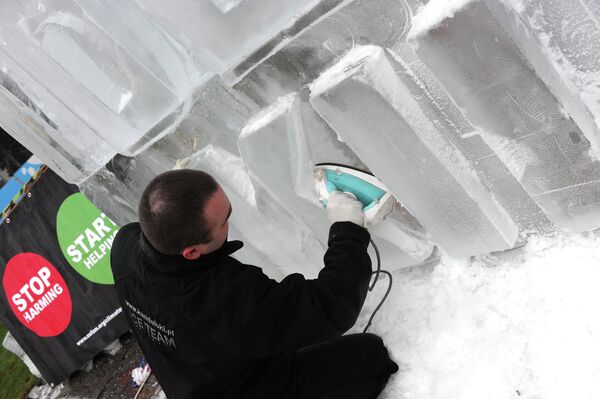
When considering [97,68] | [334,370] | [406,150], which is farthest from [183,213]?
[97,68]

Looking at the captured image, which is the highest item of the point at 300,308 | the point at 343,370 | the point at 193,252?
the point at 193,252

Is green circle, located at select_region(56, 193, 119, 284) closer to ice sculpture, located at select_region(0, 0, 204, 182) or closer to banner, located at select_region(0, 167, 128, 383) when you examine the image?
banner, located at select_region(0, 167, 128, 383)

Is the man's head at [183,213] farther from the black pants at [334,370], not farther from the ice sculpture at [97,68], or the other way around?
the ice sculpture at [97,68]

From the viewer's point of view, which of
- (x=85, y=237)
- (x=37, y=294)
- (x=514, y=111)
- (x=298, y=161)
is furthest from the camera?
(x=37, y=294)

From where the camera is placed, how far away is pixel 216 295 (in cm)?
137

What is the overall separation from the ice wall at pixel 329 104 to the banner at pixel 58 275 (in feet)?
5.74

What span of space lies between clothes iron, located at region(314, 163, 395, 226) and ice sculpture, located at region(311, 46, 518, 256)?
0.07 m

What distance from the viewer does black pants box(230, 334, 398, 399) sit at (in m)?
1.67

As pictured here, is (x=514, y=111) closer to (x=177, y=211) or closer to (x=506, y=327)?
(x=506, y=327)

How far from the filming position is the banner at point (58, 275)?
3.96 meters

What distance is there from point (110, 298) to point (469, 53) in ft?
11.4

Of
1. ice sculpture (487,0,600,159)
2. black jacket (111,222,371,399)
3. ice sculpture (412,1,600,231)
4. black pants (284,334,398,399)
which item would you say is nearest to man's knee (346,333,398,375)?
black pants (284,334,398,399)

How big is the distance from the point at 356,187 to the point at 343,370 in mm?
594

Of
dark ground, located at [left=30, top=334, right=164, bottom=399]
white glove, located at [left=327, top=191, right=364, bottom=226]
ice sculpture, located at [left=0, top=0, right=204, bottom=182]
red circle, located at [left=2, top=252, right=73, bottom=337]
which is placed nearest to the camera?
white glove, located at [left=327, top=191, right=364, bottom=226]
